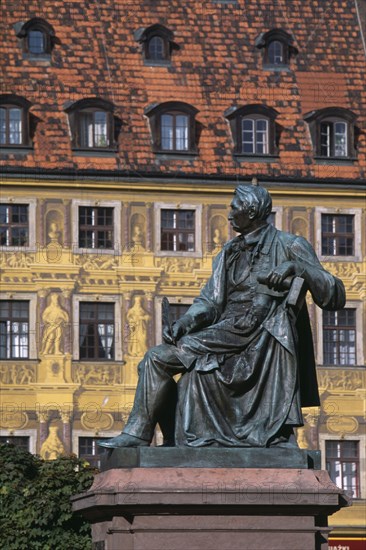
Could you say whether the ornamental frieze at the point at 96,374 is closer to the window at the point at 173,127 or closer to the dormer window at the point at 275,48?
the window at the point at 173,127

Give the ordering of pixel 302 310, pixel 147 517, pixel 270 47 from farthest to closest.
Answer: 1. pixel 270 47
2. pixel 302 310
3. pixel 147 517

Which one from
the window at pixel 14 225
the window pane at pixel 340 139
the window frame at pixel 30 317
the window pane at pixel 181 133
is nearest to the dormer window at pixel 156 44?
the window pane at pixel 181 133

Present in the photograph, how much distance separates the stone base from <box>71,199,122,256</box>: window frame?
32.9 meters

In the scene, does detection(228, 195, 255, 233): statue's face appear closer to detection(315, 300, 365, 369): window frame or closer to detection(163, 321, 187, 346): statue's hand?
detection(163, 321, 187, 346): statue's hand

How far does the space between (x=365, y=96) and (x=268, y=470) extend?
119ft

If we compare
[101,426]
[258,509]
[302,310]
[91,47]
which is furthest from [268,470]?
[91,47]

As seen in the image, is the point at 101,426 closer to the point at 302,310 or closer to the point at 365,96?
the point at 365,96

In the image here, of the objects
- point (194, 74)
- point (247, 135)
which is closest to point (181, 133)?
point (247, 135)

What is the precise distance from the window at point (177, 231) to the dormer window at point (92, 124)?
6.57 ft

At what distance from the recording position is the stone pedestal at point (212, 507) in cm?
1535

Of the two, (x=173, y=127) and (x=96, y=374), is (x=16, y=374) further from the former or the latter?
(x=173, y=127)

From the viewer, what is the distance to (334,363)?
49.1 meters

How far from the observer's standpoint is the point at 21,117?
160 feet

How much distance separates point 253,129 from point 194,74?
1.86 meters
